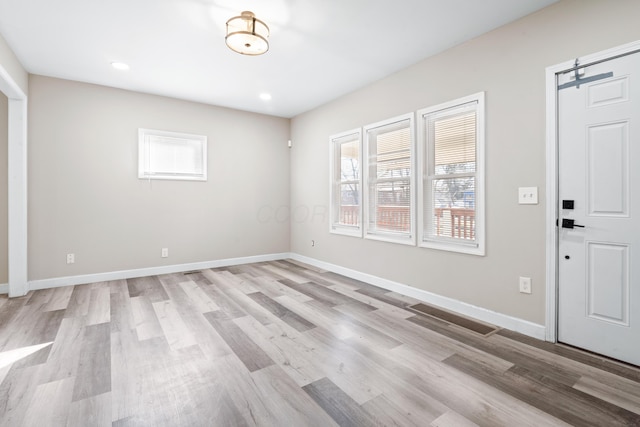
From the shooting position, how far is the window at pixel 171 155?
4.54 meters

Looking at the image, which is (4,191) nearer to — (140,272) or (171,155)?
(140,272)

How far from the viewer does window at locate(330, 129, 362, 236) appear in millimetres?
4504

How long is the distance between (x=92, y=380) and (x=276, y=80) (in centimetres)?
361

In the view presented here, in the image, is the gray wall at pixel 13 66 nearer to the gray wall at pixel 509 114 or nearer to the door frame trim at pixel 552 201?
the gray wall at pixel 509 114

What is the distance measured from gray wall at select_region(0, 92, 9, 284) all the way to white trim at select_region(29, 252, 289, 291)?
1.13 ft

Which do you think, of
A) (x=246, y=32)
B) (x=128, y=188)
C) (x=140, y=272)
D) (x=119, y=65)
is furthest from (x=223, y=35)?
(x=140, y=272)

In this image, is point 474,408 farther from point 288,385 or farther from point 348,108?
point 348,108

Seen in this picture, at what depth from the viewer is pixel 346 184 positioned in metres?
4.79

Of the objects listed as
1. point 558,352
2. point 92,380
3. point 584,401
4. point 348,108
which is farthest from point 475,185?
point 92,380

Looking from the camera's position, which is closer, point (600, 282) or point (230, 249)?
point (600, 282)

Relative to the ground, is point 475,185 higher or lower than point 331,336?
higher

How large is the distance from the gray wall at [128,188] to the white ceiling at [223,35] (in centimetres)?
44

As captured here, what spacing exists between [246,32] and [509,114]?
2.38 metres

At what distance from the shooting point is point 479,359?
2209 mm
